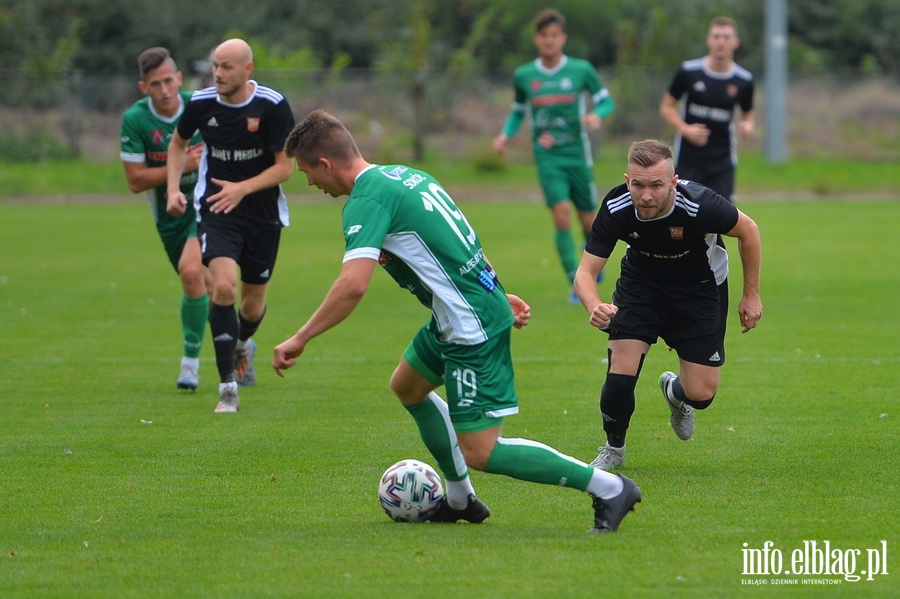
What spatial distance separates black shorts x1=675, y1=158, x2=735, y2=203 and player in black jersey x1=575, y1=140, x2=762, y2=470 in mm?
5186

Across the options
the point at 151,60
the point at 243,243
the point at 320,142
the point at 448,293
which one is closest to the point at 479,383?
the point at 448,293

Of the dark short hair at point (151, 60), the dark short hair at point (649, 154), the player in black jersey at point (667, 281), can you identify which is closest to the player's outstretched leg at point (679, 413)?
the player in black jersey at point (667, 281)

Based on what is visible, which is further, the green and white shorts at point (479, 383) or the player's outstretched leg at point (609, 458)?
the player's outstretched leg at point (609, 458)

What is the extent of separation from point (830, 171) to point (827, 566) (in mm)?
26242

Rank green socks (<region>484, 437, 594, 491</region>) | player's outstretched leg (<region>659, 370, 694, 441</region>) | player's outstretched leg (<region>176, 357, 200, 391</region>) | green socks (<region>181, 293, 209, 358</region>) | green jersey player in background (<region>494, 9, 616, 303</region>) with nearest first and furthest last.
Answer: green socks (<region>484, 437, 594, 491</region>), player's outstretched leg (<region>659, 370, 694, 441</region>), player's outstretched leg (<region>176, 357, 200, 391</region>), green socks (<region>181, 293, 209, 358</region>), green jersey player in background (<region>494, 9, 616, 303</region>)

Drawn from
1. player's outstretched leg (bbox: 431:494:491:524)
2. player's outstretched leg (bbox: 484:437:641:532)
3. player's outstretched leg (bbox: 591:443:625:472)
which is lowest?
player's outstretched leg (bbox: 591:443:625:472)

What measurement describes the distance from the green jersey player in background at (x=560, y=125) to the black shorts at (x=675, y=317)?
621 centimetres

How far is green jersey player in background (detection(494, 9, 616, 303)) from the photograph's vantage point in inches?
497

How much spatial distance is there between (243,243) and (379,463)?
2.47 m

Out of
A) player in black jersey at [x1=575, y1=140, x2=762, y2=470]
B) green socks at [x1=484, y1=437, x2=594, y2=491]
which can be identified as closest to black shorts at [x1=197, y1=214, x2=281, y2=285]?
player in black jersey at [x1=575, y1=140, x2=762, y2=470]

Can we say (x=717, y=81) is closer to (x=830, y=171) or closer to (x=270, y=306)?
(x=270, y=306)

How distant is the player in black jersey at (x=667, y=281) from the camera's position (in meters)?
5.83

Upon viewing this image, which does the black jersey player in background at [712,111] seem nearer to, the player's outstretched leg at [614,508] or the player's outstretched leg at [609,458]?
the player's outstretched leg at [609,458]

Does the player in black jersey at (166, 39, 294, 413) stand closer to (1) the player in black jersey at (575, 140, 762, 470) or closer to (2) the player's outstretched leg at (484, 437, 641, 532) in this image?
(1) the player in black jersey at (575, 140, 762, 470)
